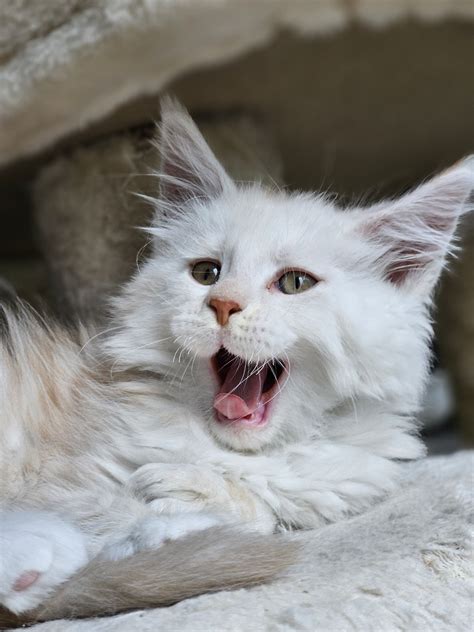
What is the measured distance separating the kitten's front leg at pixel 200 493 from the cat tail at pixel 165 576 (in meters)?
0.09

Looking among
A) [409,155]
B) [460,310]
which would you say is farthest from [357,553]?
[460,310]

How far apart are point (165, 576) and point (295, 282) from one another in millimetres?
454

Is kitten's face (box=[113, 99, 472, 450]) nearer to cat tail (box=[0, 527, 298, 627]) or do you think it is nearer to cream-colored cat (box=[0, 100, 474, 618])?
cream-colored cat (box=[0, 100, 474, 618])

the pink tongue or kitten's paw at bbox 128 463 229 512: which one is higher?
the pink tongue

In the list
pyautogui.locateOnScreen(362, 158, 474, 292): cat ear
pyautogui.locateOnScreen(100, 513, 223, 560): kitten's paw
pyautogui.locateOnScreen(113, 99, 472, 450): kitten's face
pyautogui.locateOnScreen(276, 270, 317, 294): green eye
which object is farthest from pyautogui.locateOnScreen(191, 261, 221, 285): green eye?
pyautogui.locateOnScreen(100, 513, 223, 560): kitten's paw

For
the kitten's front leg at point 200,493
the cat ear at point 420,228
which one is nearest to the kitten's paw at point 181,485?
the kitten's front leg at point 200,493

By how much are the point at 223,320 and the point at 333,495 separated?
1.00 ft

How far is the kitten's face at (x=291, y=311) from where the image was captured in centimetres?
102

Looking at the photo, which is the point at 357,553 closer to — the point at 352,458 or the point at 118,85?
the point at 352,458

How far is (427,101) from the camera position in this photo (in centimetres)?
186

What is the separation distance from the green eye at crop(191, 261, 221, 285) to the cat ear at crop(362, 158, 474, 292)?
9.5 inches

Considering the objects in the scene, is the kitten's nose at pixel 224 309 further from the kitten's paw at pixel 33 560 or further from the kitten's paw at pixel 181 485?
the kitten's paw at pixel 33 560

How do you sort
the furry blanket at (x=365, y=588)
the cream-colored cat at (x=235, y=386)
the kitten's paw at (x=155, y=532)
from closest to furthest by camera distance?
the furry blanket at (x=365, y=588)
the kitten's paw at (x=155, y=532)
the cream-colored cat at (x=235, y=386)

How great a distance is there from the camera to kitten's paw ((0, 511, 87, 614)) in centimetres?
85
